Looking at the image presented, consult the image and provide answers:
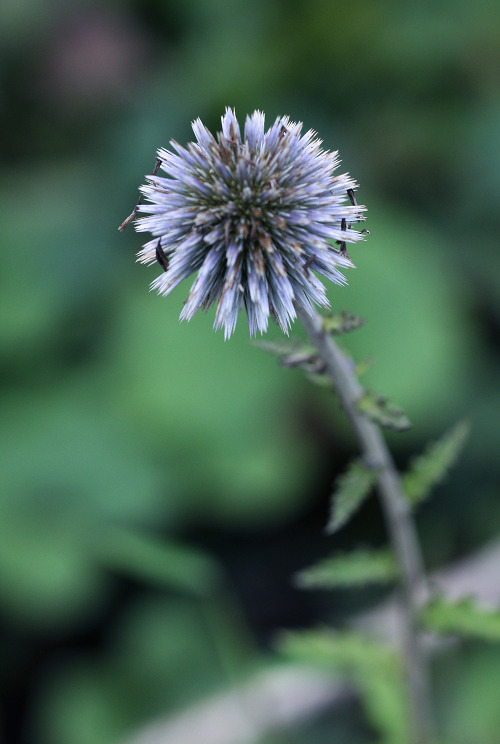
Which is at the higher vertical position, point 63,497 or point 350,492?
point 350,492

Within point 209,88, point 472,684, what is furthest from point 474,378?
point 209,88

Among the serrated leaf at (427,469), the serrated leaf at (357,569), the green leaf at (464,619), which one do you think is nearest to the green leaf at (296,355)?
the serrated leaf at (427,469)

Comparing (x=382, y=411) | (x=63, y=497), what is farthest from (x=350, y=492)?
(x=63, y=497)

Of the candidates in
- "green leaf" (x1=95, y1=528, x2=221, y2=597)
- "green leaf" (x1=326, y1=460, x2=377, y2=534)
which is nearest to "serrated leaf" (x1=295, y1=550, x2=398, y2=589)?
"green leaf" (x1=326, y1=460, x2=377, y2=534)

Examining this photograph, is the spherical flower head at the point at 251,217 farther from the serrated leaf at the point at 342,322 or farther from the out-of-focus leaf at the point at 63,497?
the out-of-focus leaf at the point at 63,497

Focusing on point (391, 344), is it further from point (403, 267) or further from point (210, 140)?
point (210, 140)

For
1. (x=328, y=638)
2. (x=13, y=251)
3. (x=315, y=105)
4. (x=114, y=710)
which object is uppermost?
(x=315, y=105)

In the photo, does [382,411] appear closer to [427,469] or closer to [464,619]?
[427,469]
